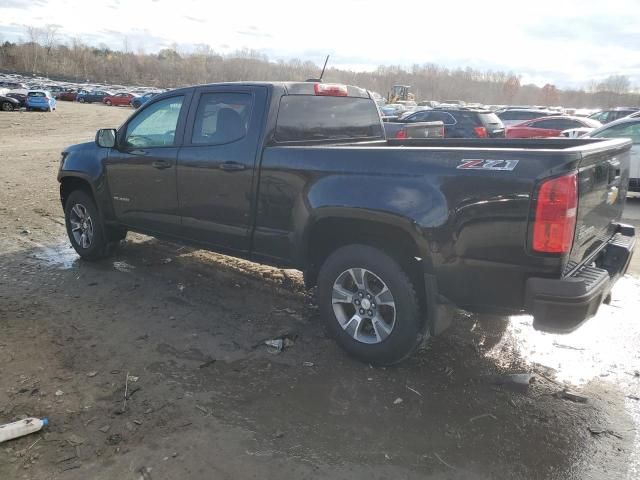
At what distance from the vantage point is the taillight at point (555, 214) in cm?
279

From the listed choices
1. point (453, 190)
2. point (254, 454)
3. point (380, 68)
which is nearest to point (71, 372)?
point (254, 454)

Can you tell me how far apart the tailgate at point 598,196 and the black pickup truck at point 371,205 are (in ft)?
0.07

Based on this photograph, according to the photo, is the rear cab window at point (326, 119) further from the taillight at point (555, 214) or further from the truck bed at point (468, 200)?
the taillight at point (555, 214)

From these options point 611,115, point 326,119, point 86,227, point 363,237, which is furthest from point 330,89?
point 611,115

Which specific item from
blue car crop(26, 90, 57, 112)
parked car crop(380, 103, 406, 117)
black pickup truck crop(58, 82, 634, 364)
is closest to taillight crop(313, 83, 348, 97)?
black pickup truck crop(58, 82, 634, 364)

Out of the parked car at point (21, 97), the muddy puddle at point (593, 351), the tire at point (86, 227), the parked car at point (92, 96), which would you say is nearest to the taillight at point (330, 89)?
the muddy puddle at point (593, 351)

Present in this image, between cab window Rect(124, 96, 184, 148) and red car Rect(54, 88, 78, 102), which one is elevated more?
red car Rect(54, 88, 78, 102)

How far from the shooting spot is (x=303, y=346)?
4.10 meters

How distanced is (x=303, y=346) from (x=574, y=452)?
1991 mm

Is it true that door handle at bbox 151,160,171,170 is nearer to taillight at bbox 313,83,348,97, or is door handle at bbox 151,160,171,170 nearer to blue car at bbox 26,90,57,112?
taillight at bbox 313,83,348,97

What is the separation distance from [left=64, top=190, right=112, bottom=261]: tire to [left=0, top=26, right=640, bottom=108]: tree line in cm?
9317

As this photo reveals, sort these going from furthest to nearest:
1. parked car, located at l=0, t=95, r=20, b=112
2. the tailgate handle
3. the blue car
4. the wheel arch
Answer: the blue car → parked car, located at l=0, t=95, r=20, b=112 → the tailgate handle → the wheel arch

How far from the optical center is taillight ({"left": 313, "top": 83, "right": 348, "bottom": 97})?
15.2 feet

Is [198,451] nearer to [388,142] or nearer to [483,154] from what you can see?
[483,154]
